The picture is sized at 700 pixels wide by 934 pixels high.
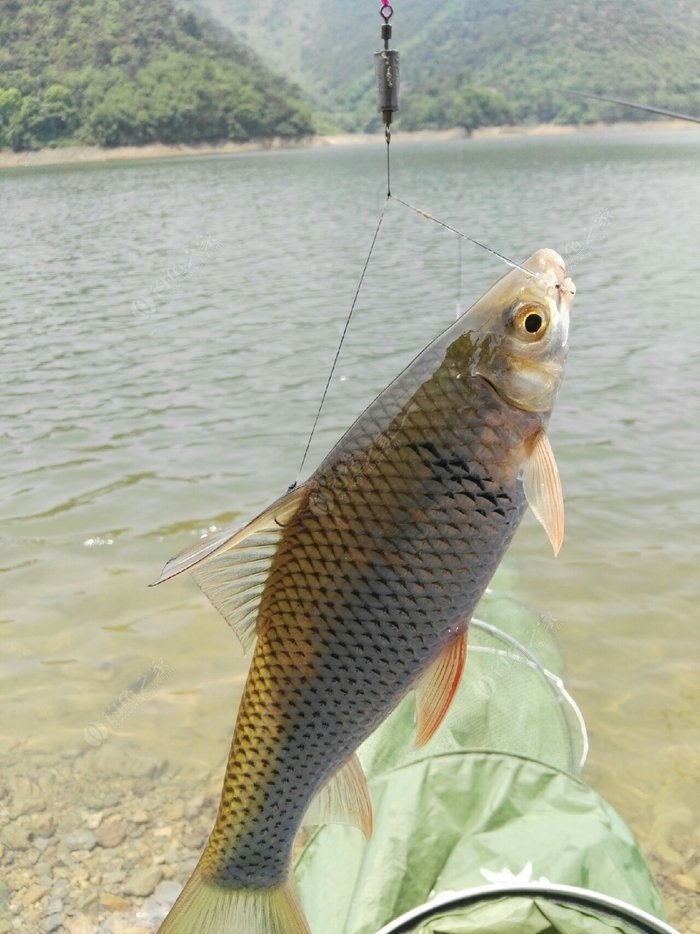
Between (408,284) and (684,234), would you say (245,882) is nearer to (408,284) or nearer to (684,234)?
(408,284)

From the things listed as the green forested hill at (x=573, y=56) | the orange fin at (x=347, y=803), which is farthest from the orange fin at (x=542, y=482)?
the green forested hill at (x=573, y=56)

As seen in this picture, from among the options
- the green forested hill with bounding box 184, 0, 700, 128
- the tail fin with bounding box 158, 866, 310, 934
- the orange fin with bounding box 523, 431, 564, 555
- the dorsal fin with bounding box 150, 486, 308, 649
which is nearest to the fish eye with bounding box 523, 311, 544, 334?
the orange fin with bounding box 523, 431, 564, 555

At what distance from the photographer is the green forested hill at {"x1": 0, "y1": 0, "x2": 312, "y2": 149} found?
101125mm

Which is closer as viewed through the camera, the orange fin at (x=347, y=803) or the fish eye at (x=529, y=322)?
the fish eye at (x=529, y=322)

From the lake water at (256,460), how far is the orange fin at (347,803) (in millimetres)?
2516

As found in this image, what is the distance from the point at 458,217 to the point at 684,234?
30.9 feet

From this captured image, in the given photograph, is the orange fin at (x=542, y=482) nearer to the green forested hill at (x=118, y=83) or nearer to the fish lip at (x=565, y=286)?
the fish lip at (x=565, y=286)

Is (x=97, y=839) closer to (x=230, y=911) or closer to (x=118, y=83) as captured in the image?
(x=230, y=911)

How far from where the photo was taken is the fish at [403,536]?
1.57 metres

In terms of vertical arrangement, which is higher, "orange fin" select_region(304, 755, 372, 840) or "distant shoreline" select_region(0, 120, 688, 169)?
"distant shoreline" select_region(0, 120, 688, 169)

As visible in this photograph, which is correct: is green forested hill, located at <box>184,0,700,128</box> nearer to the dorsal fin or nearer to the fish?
the fish

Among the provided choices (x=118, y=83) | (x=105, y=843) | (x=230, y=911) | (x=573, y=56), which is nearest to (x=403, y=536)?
(x=230, y=911)

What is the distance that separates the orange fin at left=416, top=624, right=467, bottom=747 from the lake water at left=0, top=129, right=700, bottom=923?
8.74ft

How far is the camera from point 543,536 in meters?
7.08
